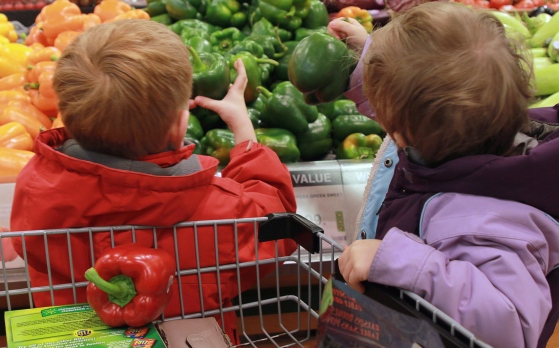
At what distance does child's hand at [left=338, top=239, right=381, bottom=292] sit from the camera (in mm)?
795

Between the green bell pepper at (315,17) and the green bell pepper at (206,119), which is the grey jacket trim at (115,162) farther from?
the green bell pepper at (315,17)

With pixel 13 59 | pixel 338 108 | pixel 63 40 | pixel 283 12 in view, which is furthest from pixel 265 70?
pixel 13 59

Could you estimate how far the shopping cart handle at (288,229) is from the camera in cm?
94

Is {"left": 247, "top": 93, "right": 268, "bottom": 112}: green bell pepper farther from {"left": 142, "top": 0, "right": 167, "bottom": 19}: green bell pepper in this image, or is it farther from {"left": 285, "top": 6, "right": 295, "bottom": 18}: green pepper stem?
{"left": 142, "top": 0, "right": 167, "bottom": 19}: green bell pepper

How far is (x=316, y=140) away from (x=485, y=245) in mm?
1350

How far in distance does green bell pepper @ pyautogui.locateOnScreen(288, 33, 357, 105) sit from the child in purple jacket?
58cm

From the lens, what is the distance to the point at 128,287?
900mm

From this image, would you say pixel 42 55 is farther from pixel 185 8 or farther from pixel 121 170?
pixel 121 170

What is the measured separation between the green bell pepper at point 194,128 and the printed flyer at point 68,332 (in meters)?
1.18

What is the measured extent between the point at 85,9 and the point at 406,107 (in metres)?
2.94

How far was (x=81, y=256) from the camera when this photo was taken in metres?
1.01

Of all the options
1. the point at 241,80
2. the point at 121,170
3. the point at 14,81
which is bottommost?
the point at 14,81

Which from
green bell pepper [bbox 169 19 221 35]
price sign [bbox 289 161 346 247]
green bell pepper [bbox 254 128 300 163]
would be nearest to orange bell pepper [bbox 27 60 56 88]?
green bell pepper [bbox 169 19 221 35]

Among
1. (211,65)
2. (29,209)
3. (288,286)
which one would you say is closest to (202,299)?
(29,209)
